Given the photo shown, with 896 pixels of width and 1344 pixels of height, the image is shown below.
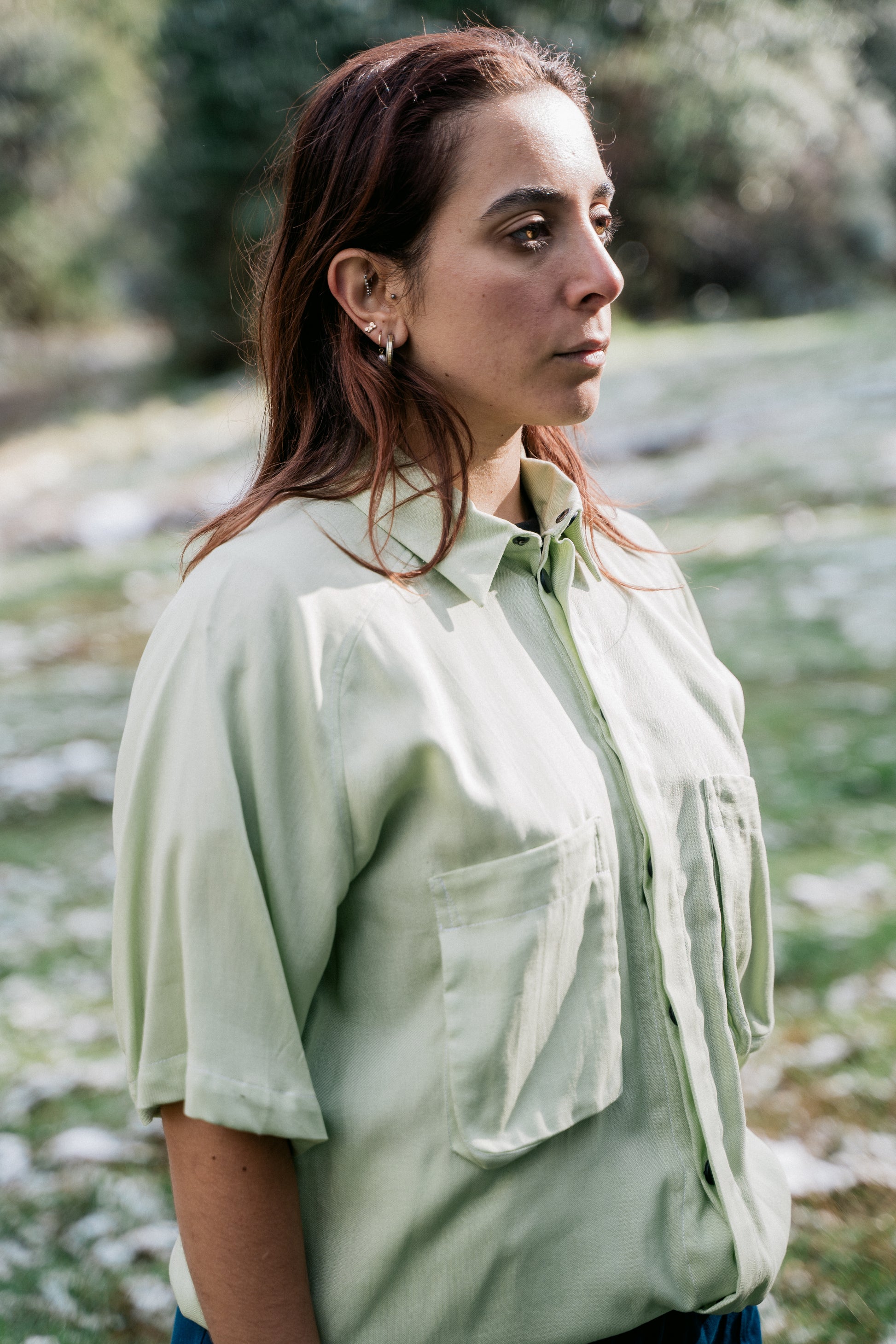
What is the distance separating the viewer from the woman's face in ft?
4.54

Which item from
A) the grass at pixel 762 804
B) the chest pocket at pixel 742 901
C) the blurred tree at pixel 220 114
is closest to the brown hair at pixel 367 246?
the chest pocket at pixel 742 901

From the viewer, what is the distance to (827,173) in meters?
16.8

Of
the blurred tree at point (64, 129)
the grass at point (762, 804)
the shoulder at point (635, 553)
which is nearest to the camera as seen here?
the shoulder at point (635, 553)

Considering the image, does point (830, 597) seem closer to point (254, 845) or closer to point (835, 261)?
point (254, 845)

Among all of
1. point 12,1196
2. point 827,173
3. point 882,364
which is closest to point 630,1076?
point 12,1196

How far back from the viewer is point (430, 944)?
49.4 inches

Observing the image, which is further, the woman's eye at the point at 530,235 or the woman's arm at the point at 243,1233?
the woman's eye at the point at 530,235

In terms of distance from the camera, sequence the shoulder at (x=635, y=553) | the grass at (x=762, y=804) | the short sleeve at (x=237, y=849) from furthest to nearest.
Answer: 1. the grass at (x=762, y=804)
2. the shoulder at (x=635, y=553)
3. the short sleeve at (x=237, y=849)

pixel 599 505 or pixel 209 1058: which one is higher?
pixel 599 505

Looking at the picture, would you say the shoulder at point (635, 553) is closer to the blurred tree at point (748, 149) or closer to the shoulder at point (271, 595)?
the shoulder at point (271, 595)

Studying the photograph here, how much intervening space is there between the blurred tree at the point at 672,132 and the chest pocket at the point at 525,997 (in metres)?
12.3

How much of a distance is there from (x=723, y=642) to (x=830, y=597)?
2.99ft

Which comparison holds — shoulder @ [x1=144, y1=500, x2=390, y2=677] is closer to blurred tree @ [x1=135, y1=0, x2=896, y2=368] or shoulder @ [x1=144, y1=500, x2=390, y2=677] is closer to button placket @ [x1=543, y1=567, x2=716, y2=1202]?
button placket @ [x1=543, y1=567, x2=716, y2=1202]

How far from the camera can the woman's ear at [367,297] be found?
4.73 ft
